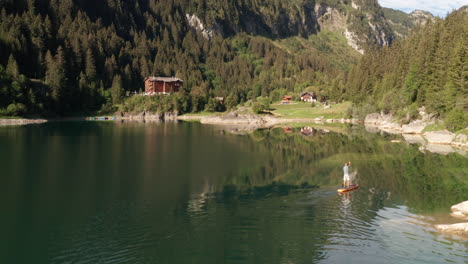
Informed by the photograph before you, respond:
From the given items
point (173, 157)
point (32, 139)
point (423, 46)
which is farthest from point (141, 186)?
point (423, 46)

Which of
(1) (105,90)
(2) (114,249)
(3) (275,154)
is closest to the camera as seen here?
(2) (114,249)

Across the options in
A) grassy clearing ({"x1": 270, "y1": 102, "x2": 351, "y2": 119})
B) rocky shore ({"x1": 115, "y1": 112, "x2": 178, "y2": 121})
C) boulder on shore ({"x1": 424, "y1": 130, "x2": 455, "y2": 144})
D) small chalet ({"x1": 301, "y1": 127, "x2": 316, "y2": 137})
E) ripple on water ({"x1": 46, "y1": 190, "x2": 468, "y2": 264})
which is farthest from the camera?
rocky shore ({"x1": 115, "y1": 112, "x2": 178, "y2": 121})

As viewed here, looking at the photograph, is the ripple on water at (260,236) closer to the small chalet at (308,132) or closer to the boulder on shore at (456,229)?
the boulder on shore at (456,229)

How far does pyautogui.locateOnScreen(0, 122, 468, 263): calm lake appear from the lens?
24688mm

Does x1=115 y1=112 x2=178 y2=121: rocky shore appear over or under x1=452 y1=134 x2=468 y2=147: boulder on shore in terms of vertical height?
over

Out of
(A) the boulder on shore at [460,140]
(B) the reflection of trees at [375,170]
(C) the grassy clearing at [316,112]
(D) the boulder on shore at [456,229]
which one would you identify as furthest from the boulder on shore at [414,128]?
(D) the boulder on shore at [456,229]

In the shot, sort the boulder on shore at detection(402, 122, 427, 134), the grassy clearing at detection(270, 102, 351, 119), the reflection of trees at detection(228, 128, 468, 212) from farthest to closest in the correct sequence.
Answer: the grassy clearing at detection(270, 102, 351, 119), the boulder on shore at detection(402, 122, 427, 134), the reflection of trees at detection(228, 128, 468, 212)

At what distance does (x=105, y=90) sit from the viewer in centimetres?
19662

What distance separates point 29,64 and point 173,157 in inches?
5894

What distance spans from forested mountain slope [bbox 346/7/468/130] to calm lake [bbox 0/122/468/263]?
92.9 feet

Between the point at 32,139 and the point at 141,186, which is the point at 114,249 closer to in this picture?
the point at 141,186

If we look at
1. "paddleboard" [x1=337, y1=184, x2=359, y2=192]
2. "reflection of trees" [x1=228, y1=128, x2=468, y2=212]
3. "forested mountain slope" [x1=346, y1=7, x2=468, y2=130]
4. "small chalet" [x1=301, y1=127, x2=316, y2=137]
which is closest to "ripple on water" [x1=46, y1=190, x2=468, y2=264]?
"paddleboard" [x1=337, y1=184, x2=359, y2=192]

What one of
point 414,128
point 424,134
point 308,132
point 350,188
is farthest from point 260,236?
point 414,128

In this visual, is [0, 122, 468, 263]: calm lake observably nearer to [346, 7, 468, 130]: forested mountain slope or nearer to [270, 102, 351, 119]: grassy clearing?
[346, 7, 468, 130]: forested mountain slope
